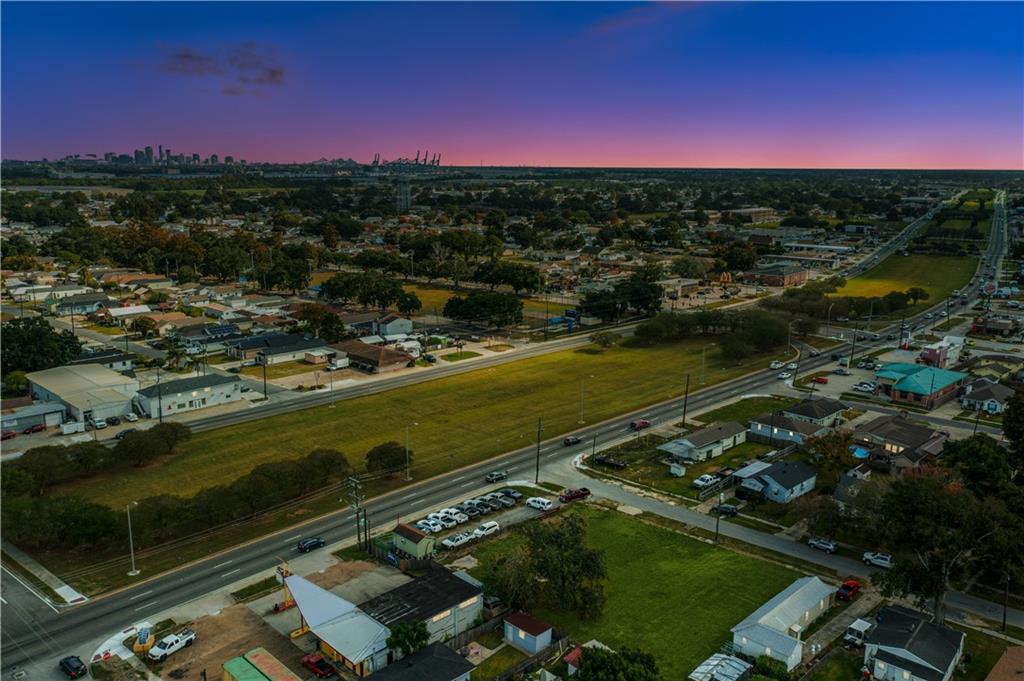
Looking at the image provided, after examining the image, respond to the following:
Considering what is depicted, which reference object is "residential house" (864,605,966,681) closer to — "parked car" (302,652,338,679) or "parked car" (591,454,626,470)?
"parked car" (591,454,626,470)

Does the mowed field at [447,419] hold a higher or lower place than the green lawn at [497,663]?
higher

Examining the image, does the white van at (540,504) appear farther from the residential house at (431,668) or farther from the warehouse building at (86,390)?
the warehouse building at (86,390)

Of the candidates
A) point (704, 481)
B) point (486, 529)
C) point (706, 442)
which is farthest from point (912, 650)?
point (706, 442)

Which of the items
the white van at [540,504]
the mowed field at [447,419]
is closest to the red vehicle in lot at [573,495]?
the white van at [540,504]

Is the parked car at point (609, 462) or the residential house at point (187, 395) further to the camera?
the residential house at point (187, 395)

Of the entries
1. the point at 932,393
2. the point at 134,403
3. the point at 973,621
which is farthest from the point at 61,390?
the point at 932,393

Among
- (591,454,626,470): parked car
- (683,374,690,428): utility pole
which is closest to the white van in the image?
(591,454,626,470): parked car
